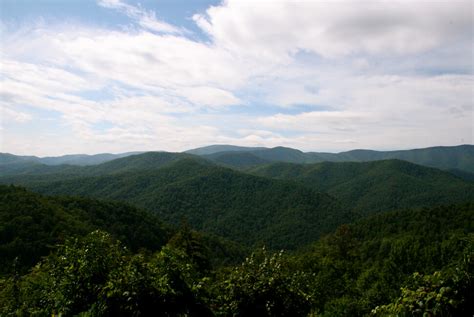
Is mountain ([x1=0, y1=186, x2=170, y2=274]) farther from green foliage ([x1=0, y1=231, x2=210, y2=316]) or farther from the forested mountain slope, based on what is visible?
the forested mountain slope

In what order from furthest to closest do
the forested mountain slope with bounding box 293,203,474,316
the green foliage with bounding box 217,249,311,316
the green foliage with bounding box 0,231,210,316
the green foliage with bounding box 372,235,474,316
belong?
the green foliage with bounding box 217,249,311,316
the green foliage with bounding box 0,231,210,316
the forested mountain slope with bounding box 293,203,474,316
the green foliage with bounding box 372,235,474,316

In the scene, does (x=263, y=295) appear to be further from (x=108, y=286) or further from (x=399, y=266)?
A: (x=399, y=266)

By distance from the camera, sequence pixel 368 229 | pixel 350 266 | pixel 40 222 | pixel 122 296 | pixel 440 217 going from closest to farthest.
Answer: pixel 122 296 → pixel 350 266 → pixel 40 222 → pixel 440 217 → pixel 368 229

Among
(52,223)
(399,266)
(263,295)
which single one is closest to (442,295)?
(263,295)

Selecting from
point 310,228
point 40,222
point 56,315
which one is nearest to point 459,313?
point 56,315

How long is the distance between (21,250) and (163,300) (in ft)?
236

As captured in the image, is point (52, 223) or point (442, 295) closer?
point (442, 295)

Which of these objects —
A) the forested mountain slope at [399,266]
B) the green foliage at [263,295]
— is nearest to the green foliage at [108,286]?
the green foliage at [263,295]

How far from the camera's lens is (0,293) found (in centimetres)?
1409

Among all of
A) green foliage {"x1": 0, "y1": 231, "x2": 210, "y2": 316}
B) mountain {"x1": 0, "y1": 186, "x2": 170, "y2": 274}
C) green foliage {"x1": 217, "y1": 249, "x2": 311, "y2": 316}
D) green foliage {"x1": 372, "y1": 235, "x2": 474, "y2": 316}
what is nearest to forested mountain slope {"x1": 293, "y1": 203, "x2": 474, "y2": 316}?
green foliage {"x1": 372, "y1": 235, "x2": 474, "y2": 316}

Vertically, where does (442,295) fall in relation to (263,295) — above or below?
above

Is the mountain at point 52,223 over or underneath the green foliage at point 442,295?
underneath

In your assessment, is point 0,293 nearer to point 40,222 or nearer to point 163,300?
point 163,300

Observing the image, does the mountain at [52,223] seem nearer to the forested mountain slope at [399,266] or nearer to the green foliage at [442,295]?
the forested mountain slope at [399,266]
